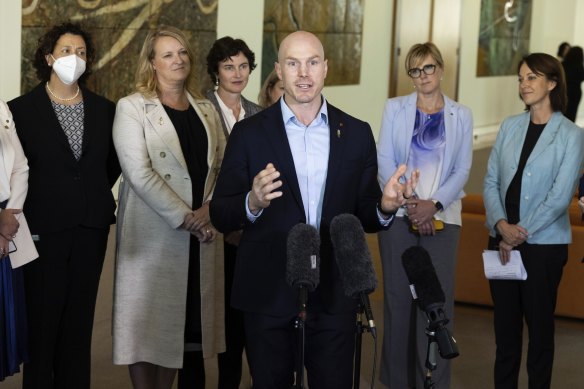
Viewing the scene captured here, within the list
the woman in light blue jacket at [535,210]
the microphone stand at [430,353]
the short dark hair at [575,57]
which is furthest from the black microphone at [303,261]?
the short dark hair at [575,57]

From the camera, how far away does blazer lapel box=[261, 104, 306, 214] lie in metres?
3.93

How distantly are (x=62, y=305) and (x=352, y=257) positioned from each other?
2023 mm

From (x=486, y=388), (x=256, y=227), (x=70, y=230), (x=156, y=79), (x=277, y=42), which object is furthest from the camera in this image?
(x=277, y=42)

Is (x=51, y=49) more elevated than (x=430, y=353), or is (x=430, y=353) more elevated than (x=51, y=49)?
(x=51, y=49)

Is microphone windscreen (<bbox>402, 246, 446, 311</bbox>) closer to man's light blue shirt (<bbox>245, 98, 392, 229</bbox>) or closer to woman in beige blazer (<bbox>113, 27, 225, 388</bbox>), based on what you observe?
man's light blue shirt (<bbox>245, 98, 392, 229</bbox>)

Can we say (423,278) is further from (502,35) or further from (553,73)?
(502,35)

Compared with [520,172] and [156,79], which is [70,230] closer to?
[156,79]

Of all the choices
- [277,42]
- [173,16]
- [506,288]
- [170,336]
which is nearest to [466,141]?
[506,288]

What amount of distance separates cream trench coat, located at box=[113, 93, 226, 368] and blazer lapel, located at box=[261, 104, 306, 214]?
120cm

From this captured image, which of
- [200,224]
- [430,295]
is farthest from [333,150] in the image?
[200,224]

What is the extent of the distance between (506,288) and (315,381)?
5.88ft

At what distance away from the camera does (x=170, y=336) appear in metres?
5.17

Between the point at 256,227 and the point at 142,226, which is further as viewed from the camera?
the point at 142,226

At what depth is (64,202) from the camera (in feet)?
15.9
